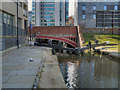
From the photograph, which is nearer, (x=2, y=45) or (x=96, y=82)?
(x=96, y=82)

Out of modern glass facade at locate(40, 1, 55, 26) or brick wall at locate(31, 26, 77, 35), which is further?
modern glass facade at locate(40, 1, 55, 26)

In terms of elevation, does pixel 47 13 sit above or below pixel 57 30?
above

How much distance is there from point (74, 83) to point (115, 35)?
5289cm

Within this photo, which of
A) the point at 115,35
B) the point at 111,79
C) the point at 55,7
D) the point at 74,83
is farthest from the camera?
the point at 55,7

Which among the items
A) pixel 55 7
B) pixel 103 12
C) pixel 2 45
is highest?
pixel 55 7

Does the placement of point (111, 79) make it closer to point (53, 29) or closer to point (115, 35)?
point (53, 29)

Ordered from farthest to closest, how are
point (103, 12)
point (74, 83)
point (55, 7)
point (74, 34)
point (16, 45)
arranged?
point (55, 7) → point (103, 12) → point (74, 34) → point (16, 45) → point (74, 83)

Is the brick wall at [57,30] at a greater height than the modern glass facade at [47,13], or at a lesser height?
lesser

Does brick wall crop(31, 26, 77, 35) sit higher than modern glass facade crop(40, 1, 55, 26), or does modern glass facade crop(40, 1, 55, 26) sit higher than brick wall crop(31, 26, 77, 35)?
modern glass facade crop(40, 1, 55, 26)

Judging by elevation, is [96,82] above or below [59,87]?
below

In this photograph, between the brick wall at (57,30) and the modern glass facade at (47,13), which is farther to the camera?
the modern glass facade at (47,13)

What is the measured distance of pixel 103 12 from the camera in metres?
65.9

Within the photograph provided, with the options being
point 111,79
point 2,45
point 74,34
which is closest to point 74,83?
point 111,79

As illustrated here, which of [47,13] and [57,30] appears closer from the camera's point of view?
[57,30]
